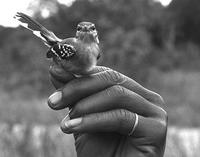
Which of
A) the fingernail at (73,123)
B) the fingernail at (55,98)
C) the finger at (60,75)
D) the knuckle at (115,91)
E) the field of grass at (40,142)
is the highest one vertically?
the finger at (60,75)

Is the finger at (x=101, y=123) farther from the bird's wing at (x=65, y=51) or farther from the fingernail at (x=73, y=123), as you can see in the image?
the bird's wing at (x=65, y=51)

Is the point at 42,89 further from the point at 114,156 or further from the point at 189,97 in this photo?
the point at 114,156

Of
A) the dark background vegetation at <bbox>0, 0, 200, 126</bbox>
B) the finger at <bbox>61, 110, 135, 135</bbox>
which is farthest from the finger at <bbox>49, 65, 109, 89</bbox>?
the dark background vegetation at <bbox>0, 0, 200, 126</bbox>

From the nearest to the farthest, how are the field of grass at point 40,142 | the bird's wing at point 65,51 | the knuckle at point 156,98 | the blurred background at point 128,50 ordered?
the bird's wing at point 65,51 < the knuckle at point 156,98 < the field of grass at point 40,142 < the blurred background at point 128,50

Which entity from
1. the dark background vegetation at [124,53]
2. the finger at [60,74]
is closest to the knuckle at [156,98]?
the finger at [60,74]

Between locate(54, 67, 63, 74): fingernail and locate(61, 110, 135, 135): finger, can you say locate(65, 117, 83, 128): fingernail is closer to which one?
locate(61, 110, 135, 135): finger

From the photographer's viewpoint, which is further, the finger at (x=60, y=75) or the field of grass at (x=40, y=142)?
the field of grass at (x=40, y=142)
